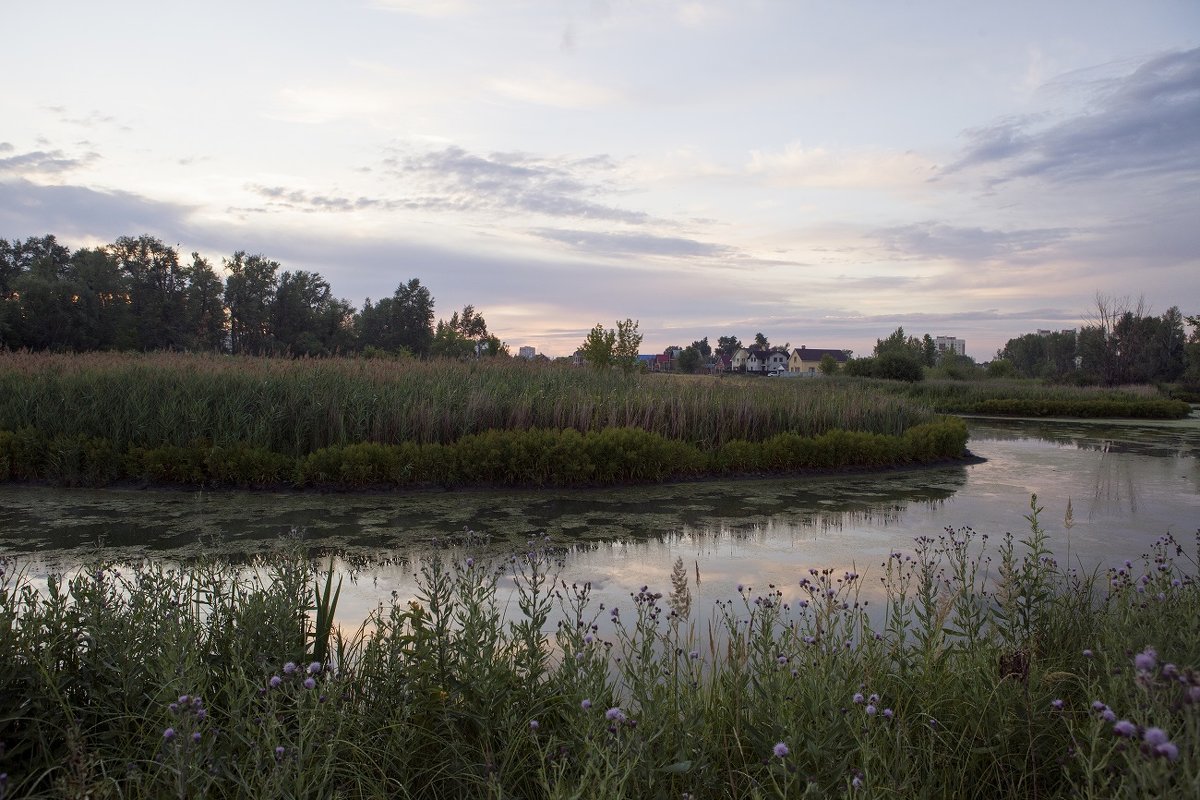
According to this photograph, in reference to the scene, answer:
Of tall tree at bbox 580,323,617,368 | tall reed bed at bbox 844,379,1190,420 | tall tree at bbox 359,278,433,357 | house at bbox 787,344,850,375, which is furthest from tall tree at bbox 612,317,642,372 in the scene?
house at bbox 787,344,850,375

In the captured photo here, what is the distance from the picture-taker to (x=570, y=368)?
1730cm

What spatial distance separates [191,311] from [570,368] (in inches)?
1619

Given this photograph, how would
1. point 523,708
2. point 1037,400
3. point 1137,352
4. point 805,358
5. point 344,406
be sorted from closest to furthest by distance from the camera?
point 523,708 → point 344,406 → point 1037,400 → point 1137,352 → point 805,358

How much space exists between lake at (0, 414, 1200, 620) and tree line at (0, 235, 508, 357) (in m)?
23.4

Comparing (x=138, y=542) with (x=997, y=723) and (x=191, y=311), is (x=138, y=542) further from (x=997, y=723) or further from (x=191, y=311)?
(x=191, y=311)

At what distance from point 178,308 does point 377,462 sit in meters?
47.7

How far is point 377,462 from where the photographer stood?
9406 mm

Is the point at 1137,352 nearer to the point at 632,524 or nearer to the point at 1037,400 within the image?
the point at 1037,400

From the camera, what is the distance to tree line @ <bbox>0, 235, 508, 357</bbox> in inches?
1406

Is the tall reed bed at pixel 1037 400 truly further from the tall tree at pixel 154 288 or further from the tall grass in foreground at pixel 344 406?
the tall tree at pixel 154 288

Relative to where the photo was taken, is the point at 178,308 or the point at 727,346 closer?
Result: the point at 178,308

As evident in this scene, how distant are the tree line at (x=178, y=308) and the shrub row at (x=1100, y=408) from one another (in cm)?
2098

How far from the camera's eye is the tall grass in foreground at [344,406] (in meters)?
9.98

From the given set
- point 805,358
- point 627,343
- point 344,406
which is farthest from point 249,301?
point 805,358
